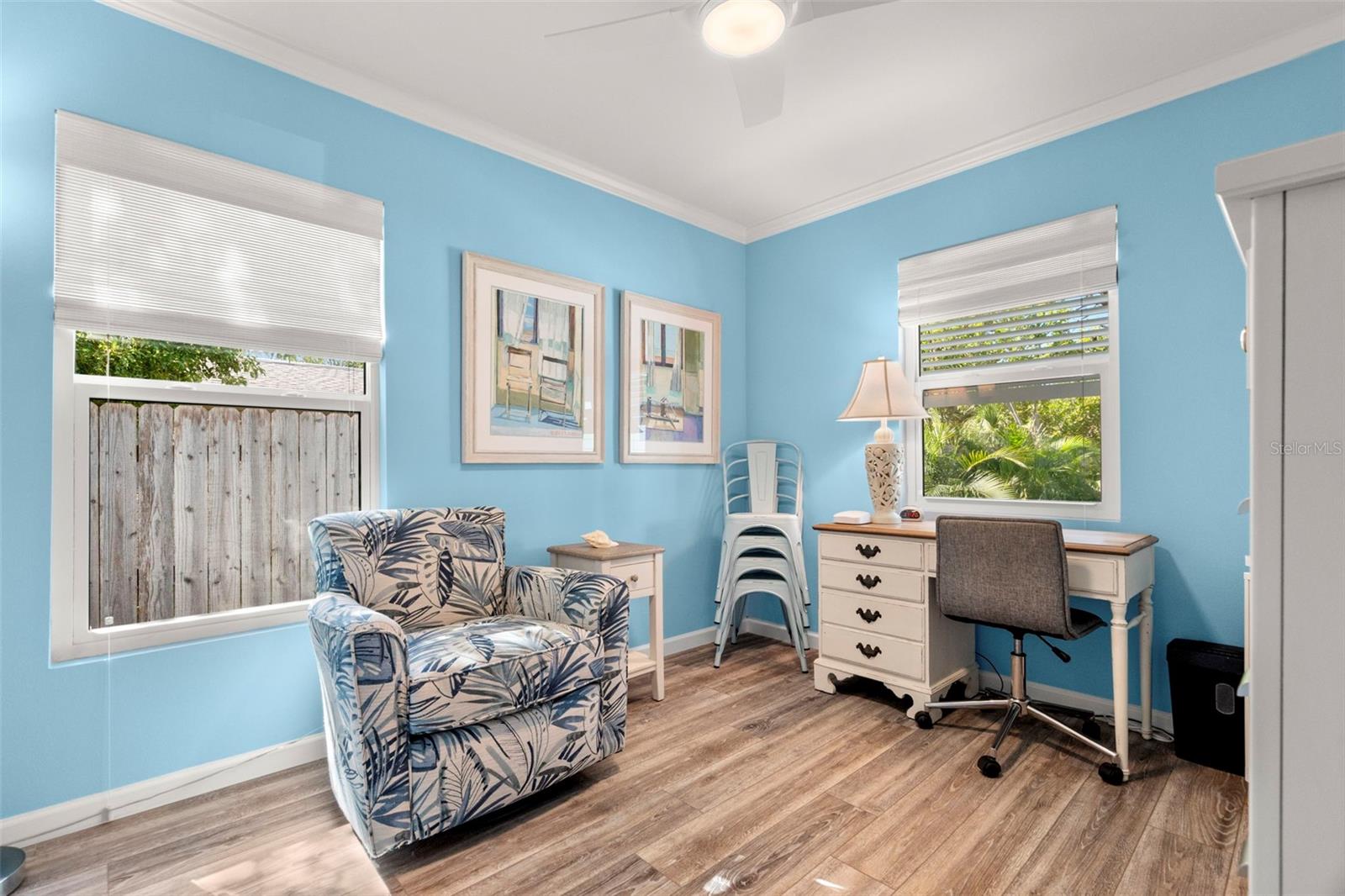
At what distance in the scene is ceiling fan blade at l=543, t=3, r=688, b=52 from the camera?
213 centimetres

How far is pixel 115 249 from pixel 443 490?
53.7 inches

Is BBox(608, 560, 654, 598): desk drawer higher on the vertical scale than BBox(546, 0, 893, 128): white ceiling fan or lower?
lower

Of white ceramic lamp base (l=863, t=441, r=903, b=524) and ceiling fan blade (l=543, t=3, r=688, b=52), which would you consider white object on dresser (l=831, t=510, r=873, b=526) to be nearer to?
white ceramic lamp base (l=863, t=441, r=903, b=524)

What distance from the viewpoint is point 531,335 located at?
3.15 m

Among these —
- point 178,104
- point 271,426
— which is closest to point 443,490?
point 271,426

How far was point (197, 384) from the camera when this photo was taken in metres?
2.29

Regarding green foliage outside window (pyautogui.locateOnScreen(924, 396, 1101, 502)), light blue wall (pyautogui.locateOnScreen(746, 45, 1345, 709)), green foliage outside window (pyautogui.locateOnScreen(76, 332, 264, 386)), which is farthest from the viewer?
green foliage outside window (pyautogui.locateOnScreen(924, 396, 1101, 502))

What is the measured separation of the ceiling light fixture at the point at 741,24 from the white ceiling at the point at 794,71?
18cm

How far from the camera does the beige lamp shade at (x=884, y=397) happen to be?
9.86ft

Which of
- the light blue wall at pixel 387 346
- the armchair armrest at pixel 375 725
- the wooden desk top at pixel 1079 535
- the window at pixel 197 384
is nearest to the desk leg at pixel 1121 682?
the wooden desk top at pixel 1079 535

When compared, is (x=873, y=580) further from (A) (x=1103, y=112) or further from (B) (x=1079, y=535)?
(A) (x=1103, y=112)

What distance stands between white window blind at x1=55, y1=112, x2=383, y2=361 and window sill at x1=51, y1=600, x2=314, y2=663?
0.95 metres

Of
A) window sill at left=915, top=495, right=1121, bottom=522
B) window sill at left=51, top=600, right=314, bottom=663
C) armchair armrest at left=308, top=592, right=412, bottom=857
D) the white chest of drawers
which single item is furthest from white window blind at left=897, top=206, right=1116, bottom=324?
window sill at left=51, top=600, right=314, bottom=663

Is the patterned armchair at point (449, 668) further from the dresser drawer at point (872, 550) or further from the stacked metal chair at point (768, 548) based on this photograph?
the stacked metal chair at point (768, 548)
